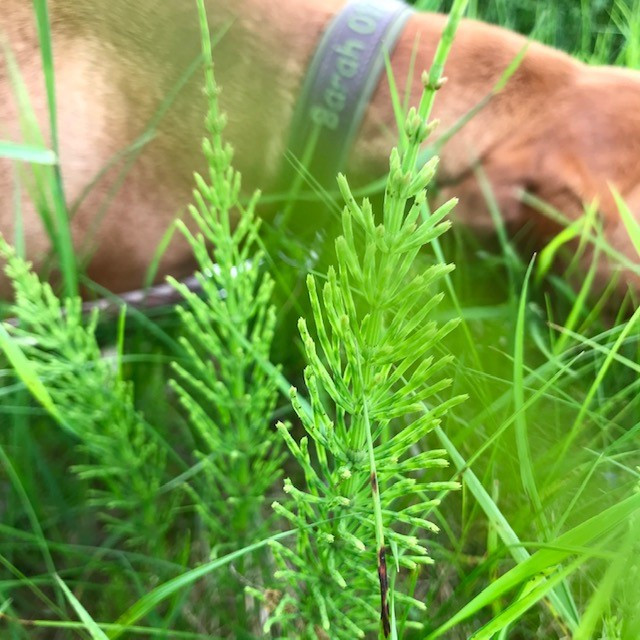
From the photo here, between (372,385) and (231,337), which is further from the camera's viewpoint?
(231,337)

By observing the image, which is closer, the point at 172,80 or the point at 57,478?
the point at 57,478

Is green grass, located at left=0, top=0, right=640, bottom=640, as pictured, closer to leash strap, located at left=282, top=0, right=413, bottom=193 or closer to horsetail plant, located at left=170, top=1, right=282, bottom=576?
horsetail plant, located at left=170, top=1, right=282, bottom=576

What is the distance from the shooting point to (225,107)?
0.89 m

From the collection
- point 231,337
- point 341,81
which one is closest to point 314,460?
point 231,337

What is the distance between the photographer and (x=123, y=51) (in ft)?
2.96

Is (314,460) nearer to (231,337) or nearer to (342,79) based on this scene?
(231,337)

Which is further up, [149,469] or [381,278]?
[381,278]

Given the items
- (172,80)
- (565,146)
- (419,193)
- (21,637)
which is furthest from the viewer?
(172,80)

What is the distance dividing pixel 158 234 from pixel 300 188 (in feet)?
0.76

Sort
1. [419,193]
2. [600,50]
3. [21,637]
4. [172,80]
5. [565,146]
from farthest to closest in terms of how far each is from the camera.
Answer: [600,50] → [172,80] → [565,146] → [21,637] → [419,193]

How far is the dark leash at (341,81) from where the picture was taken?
2.58 ft

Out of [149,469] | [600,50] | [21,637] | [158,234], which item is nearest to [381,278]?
[149,469]

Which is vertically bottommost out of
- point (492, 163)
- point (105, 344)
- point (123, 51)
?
point (105, 344)

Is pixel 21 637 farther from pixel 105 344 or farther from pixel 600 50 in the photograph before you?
pixel 600 50
